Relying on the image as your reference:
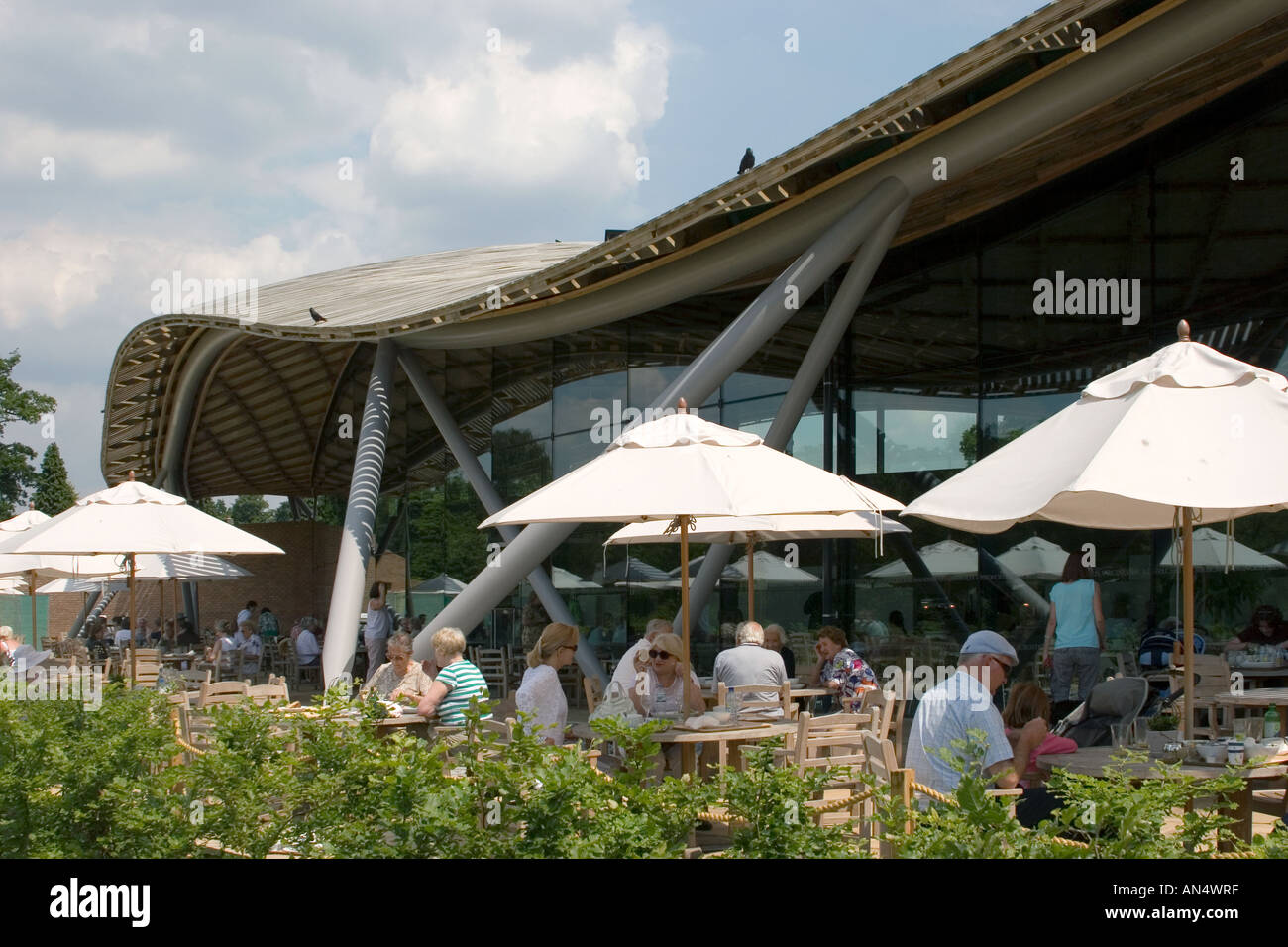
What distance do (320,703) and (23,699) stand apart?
203 cm

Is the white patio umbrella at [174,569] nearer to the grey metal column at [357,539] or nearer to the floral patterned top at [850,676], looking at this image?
the grey metal column at [357,539]

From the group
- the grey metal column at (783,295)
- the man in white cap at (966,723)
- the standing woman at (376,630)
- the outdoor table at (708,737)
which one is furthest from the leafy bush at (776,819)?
the standing woman at (376,630)

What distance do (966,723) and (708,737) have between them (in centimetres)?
210

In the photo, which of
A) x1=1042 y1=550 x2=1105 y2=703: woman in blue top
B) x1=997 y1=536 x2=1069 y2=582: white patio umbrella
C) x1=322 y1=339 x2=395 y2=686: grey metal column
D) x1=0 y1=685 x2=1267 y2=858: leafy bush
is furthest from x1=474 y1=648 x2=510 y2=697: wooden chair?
x1=0 y1=685 x2=1267 y2=858: leafy bush

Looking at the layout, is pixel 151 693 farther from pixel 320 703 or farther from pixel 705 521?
pixel 705 521

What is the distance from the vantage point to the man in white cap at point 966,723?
5.12 meters

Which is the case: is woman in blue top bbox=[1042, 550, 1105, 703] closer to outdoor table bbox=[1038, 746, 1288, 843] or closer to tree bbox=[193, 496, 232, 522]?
outdoor table bbox=[1038, 746, 1288, 843]

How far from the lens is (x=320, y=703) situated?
21.0ft

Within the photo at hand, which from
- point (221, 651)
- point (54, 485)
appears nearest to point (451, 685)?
point (221, 651)

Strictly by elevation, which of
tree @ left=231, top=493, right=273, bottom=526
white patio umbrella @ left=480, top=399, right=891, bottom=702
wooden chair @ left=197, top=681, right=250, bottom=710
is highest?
tree @ left=231, top=493, right=273, bottom=526

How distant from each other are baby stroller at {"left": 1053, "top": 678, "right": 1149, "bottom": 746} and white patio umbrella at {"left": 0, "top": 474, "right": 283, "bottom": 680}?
6.70 m

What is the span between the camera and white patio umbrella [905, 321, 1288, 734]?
16.1 feet

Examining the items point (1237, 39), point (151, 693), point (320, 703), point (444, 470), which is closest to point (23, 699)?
point (151, 693)

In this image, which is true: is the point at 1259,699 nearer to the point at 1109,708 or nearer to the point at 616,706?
the point at 1109,708
